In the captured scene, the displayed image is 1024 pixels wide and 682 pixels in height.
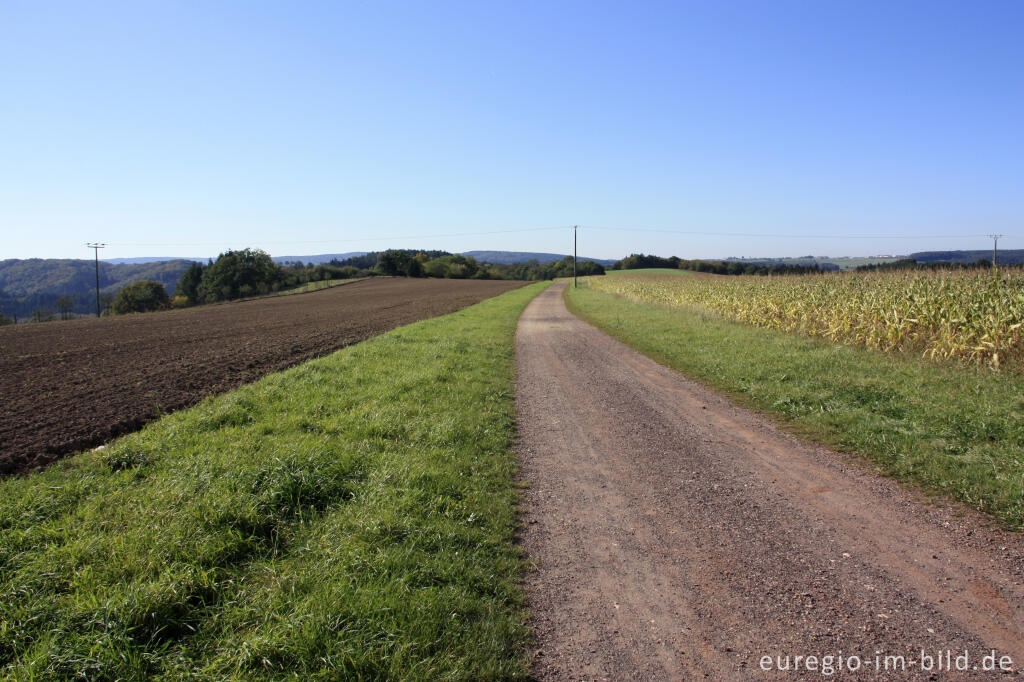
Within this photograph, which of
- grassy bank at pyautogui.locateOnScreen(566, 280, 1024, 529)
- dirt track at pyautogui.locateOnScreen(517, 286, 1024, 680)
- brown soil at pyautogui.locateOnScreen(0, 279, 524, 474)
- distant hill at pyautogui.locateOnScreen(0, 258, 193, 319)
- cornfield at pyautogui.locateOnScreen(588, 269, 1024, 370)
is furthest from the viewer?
distant hill at pyautogui.locateOnScreen(0, 258, 193, 319)

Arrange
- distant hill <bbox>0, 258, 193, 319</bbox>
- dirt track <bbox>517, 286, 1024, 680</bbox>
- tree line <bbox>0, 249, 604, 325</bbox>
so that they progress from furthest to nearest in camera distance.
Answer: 1. distant hill <bbox>0, 258, 193, 319</bbox>
2. tree line <bbox>0, 249, 604, 325</bbox>
3. dirt track <bbox>517, 286, 1024, 680</bbox>

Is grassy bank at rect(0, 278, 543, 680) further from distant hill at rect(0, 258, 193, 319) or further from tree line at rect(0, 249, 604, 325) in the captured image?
distant hill at rect(0, 258, 193, 319)

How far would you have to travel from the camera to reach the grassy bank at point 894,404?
4.93 meters

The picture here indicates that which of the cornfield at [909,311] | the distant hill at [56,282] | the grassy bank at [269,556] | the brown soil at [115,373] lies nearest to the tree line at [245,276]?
the brown soil at [115,373]

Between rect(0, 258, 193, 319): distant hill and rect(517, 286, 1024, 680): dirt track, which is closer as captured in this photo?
rect(517, 286, 1024, 680): dirt track

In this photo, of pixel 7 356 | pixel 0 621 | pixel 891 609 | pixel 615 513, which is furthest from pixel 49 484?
pixel 7 356

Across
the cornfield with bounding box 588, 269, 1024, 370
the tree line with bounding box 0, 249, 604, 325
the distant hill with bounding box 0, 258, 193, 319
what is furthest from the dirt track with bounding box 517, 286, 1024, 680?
the distant hill with bounding box 0, 258, 193, 319

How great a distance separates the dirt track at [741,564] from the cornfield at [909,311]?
283 inches

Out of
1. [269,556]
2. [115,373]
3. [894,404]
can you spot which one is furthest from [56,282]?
[894,404]

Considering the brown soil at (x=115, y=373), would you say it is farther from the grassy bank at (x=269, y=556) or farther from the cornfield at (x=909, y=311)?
the cornfield at (x=909, y=311)

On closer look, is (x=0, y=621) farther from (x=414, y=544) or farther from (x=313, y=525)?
(x=414, y=544)

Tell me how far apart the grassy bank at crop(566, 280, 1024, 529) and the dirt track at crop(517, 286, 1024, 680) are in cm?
53

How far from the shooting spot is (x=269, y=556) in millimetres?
3697

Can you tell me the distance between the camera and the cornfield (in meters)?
9.98
